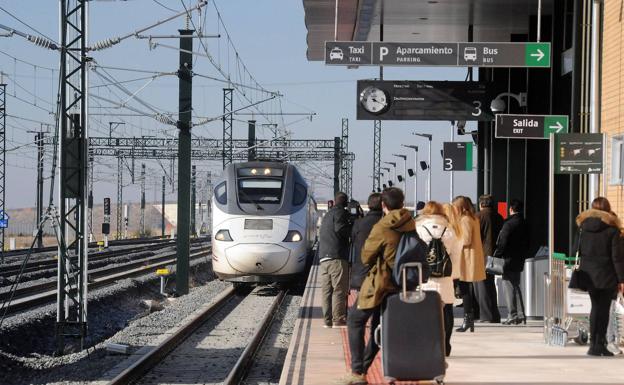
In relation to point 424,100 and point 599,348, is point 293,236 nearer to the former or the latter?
point 424,100

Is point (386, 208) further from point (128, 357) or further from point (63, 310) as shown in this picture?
point (63, 310)

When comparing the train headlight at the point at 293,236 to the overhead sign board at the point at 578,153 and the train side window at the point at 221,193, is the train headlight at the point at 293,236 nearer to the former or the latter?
the train side window at the point at 221,193

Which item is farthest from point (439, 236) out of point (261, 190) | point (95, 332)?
point (261, 190)

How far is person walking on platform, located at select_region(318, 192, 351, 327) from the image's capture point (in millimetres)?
16062

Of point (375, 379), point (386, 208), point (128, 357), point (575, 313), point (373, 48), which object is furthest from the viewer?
point (373, 48)

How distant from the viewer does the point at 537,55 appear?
59.0 feet

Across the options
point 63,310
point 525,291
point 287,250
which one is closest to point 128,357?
point 63,310

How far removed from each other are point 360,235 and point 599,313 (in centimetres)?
276

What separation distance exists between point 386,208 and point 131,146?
67.9 meters

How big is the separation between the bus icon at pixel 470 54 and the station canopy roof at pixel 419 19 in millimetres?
2799

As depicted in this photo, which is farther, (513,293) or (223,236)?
(223,236)

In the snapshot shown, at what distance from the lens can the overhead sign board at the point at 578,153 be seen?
13695mm

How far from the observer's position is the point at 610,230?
480 inches

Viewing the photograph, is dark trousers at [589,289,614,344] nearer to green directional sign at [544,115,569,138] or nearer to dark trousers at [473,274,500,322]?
dark trousers at [473,274,500,322]
